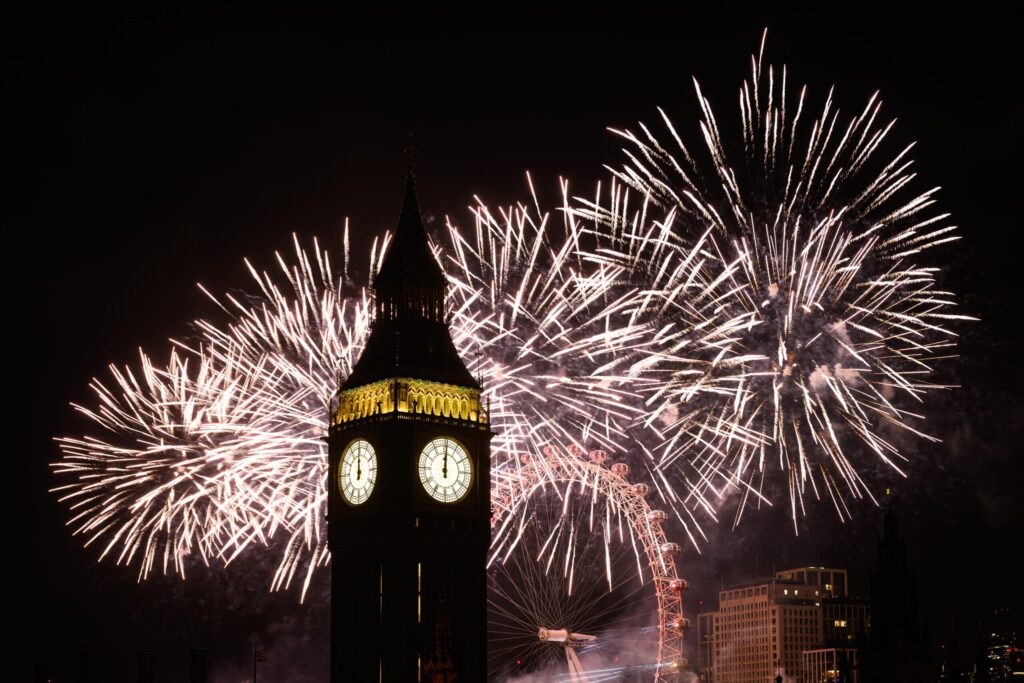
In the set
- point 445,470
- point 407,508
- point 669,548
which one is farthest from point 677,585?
point 407,508

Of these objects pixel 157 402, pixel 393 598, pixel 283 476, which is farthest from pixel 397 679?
pixel 157 402

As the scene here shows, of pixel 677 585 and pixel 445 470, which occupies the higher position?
pixel 445 470

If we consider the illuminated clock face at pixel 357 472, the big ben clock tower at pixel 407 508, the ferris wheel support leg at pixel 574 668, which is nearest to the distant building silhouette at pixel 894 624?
the ferris wheel support leg at pixel 574 668

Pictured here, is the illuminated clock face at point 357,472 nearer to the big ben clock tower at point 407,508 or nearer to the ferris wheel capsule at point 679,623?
the big ben clock tower at point 407,508

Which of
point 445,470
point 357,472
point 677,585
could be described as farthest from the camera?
point 677,585

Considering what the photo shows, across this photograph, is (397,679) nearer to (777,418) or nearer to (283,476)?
(283,476)

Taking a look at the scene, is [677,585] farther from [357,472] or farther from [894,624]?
[357,472]

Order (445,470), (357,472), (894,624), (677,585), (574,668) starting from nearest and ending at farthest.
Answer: (445,470) → (357,472) → (894,624) → (574,668) → (677,585)
